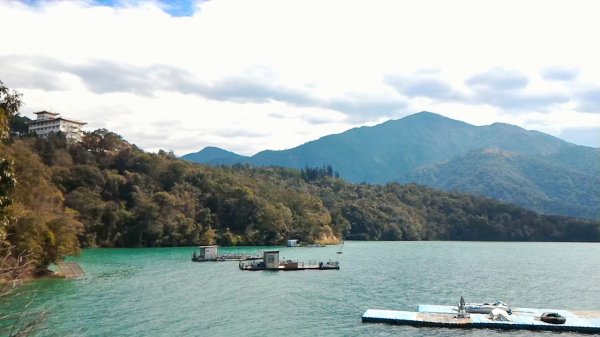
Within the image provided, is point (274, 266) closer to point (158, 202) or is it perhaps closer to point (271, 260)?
point (271, 260)

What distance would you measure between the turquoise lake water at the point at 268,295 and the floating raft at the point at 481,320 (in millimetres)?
1270

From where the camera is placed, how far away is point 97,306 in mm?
50188

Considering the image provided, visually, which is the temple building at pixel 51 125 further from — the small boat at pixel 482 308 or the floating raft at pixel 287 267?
the small boat at pixel 482 308

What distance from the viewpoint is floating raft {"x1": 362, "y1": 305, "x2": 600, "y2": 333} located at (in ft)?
146

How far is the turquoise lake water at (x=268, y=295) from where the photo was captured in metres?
43.2

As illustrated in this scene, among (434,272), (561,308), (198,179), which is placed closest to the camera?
(561,308)

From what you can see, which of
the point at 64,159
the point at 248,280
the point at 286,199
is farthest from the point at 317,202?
the point at 248,280

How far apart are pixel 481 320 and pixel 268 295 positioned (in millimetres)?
25276

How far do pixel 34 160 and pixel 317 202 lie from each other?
419 feet

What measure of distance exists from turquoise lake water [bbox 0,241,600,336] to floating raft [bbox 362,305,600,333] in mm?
1270

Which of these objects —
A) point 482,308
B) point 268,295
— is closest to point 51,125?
point 268,295

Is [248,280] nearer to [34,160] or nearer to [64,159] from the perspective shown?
[34,160]

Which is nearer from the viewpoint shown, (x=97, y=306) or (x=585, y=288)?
(x=97, y=306)

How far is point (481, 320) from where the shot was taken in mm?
45906
